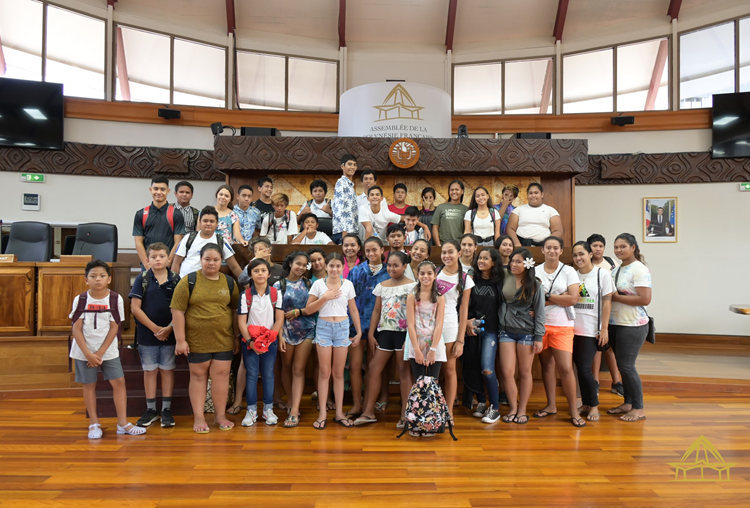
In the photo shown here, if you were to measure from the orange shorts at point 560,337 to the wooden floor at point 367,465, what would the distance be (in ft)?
1.93

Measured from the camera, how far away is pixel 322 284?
3570mm

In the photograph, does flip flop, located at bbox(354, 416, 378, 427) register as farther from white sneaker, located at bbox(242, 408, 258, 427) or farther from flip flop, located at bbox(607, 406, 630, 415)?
flip flop, located at bbox(607, 406, 630, 415)

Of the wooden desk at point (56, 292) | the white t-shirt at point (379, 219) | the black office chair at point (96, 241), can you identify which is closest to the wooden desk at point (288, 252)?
the white t-shirt at point (379, 219)

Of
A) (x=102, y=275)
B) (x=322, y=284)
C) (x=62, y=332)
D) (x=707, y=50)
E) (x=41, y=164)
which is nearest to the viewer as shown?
(x=102, y=275)

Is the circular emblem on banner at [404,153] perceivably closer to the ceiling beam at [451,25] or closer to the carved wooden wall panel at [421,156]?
the carved wooden wall panel at [421,156]

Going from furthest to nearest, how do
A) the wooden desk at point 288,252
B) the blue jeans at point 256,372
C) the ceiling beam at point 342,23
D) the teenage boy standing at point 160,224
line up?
the ceiling beam at point 342,23, the wooden desk at point 288,252, the teenage boy standing at point 160,224, the blue jeans at point 256,372

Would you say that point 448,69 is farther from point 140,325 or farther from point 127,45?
point 140,325

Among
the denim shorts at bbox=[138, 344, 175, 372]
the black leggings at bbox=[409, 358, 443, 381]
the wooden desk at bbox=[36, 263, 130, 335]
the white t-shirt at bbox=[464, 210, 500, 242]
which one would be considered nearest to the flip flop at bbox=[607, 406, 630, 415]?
the black leggings at bbox=[409, 358, 443, 381]

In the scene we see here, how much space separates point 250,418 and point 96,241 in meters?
3.63

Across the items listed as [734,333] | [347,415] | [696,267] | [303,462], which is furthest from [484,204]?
[734,333]

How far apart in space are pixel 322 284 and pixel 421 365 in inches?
37.3

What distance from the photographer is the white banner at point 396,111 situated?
700cm

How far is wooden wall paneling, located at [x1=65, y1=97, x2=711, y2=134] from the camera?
7.85 metres

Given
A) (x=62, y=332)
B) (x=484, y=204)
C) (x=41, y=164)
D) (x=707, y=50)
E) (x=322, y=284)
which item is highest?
(x=707, y=50)
